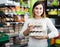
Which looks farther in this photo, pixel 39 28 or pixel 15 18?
pixel 15 18

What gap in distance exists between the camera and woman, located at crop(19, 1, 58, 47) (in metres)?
2.88

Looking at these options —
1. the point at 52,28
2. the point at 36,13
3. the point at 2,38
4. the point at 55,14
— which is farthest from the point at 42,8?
the point at 55,14

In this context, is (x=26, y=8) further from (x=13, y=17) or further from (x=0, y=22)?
(x=0, y=22)

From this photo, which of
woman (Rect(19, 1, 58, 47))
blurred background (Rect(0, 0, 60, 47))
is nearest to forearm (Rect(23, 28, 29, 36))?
woman (Rect(19, 1, 58, 47))

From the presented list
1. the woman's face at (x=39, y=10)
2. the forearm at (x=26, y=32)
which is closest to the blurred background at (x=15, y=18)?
the forearm at (x=26, y=32)

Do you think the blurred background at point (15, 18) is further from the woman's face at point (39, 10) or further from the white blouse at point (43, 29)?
the woman's face at point (39, 10)

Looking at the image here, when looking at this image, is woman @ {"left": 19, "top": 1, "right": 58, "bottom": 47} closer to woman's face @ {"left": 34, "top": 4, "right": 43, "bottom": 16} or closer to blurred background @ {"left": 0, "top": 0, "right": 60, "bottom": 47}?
woman's face @ {"left": 34, "top": 4, "right": 43, "bottom": 16}

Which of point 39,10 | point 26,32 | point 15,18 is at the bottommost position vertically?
point 26,32

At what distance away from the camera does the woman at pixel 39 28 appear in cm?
288

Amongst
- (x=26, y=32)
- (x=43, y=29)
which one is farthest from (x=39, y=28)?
(x=26, y=32)

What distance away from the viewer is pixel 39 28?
2.88 meters

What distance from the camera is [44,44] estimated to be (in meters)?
2.93

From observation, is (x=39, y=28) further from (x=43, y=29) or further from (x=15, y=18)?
(x=15, y=18)

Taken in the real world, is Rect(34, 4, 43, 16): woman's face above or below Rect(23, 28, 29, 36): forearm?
above
